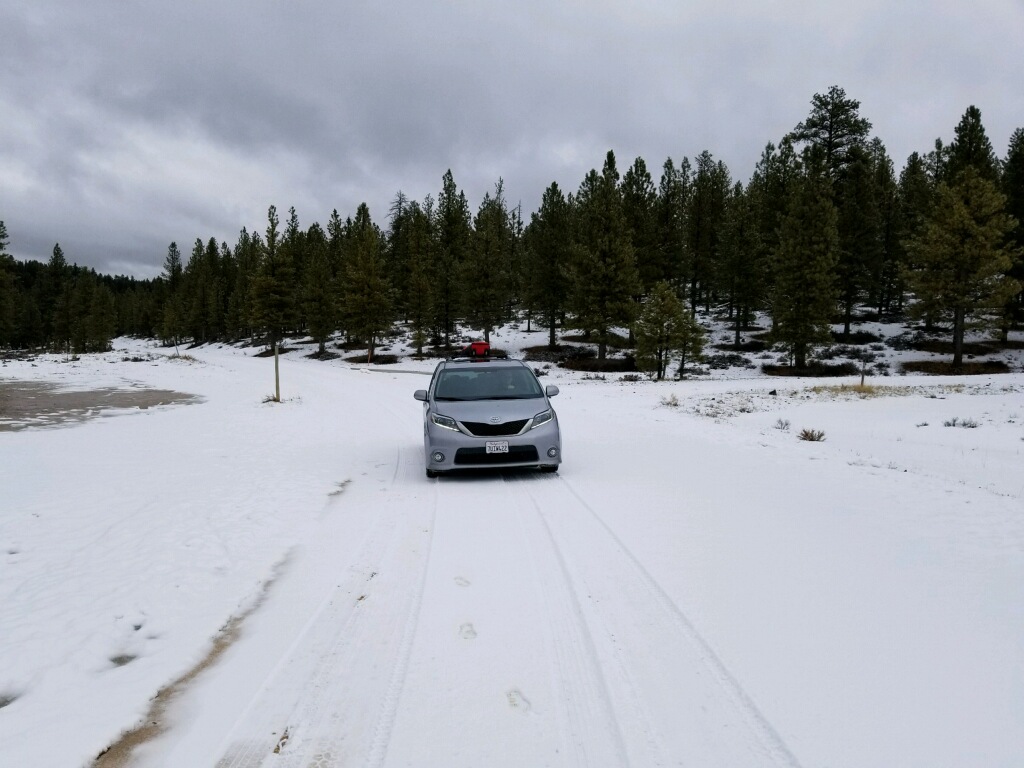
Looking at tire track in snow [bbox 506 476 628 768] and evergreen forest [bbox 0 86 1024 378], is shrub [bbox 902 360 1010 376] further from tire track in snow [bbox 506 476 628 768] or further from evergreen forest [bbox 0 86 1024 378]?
tire track in snow [bbox 506 476 628 768]

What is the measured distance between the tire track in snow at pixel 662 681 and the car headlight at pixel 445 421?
3243 mm

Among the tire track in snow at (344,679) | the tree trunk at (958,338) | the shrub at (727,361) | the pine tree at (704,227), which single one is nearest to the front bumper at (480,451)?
the tire track in snow at (344,679)

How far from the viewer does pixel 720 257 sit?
140 ft

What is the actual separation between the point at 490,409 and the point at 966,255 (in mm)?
35164

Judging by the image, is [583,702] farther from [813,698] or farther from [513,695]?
[813,698]

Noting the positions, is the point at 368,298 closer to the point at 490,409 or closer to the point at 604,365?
the point at 604,365

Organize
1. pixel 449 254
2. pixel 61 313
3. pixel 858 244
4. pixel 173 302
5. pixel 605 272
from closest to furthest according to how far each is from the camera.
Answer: pixel 605 272
pixel 858 244
pixel 449 254
pixel 61 313
pixel 173 302

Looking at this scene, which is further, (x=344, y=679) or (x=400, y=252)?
(x=400, y=252)

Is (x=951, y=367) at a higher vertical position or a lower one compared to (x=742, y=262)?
lower

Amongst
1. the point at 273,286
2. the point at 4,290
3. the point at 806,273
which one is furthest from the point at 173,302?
the point at 806,273

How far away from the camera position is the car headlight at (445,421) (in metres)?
7.68

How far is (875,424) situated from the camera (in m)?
14.3

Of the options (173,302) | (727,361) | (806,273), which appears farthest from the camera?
(173,302)

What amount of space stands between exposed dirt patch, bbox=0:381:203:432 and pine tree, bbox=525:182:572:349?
91.4 feet
